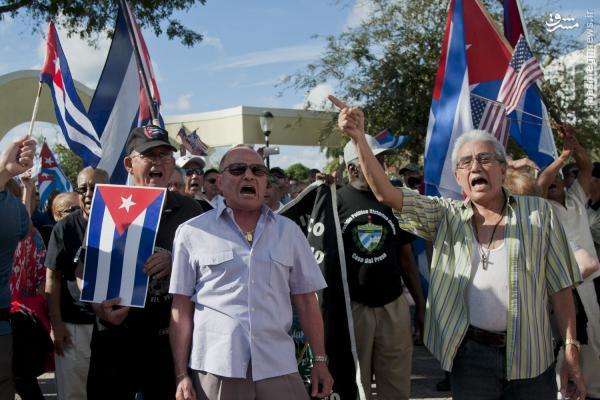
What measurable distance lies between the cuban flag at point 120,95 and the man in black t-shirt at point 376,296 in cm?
268

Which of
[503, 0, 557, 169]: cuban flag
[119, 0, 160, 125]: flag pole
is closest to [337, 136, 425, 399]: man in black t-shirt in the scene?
[503, 0, 557, 169]: cuban flag

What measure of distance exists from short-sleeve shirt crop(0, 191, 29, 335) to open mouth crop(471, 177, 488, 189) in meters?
2.31

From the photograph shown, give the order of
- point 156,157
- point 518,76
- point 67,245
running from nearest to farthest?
point 156,157
point 67,245
point 518,76

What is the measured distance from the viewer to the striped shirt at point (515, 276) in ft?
10.6

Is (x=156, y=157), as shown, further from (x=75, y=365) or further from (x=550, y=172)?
(x=550, y=172)

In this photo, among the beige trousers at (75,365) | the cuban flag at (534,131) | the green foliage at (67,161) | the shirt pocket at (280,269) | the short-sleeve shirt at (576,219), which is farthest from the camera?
the green foliage at (67,161)

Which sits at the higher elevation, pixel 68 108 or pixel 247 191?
pixel 68 108

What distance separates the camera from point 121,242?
3.64 m

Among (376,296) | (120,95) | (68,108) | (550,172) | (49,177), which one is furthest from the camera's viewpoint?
(49,177)

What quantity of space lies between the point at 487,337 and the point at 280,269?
3.42ft

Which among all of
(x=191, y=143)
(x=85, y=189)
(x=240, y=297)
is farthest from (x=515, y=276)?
(x=191, y=143)

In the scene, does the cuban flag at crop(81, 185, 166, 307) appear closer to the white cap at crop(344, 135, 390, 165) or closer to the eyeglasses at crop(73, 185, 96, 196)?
the eyeglasses at crop(73, 185, 96, 196)

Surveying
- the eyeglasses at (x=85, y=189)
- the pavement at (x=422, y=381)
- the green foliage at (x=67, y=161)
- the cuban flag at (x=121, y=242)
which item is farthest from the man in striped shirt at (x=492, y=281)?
the green foliage at (x=67, y=161)

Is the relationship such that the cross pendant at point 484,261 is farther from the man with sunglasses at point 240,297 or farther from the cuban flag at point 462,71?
the cuban flag at point 462,71
